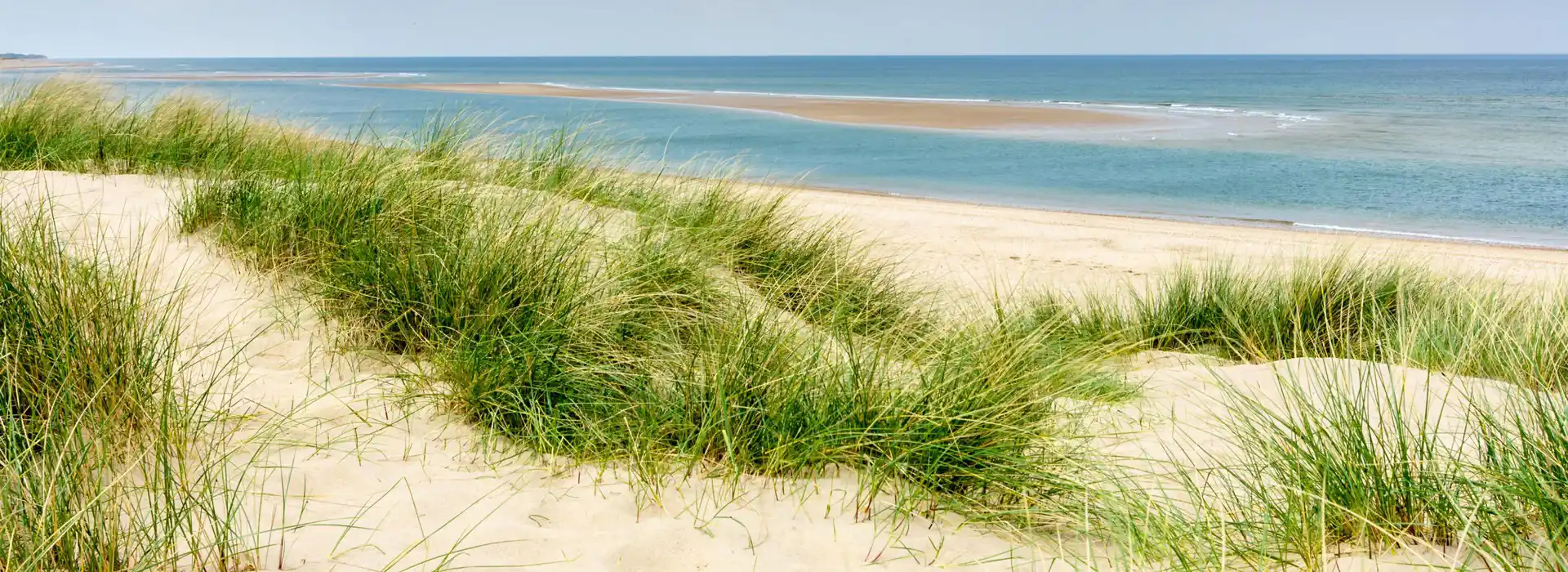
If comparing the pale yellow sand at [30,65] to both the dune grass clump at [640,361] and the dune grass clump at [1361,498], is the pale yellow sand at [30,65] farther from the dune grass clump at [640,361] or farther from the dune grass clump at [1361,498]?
the dune grass clump at [1361,498]

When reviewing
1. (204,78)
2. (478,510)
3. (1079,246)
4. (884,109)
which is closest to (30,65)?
(204,78)

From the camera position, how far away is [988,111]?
35594mm

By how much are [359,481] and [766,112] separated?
33796 millimetres

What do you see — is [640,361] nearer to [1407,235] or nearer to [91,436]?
[91,436]

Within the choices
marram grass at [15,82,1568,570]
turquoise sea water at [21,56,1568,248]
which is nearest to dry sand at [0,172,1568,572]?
marram grass at [15,82,1568,570]

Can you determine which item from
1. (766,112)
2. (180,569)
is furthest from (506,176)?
(766,112)

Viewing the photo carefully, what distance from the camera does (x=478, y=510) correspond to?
8.39 ft

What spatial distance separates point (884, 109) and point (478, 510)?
36718 mm

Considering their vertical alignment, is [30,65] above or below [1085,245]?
below

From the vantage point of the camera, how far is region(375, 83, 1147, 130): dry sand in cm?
3058

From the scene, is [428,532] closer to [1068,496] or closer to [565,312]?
[565,312]

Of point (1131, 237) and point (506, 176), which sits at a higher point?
point (506, 176)

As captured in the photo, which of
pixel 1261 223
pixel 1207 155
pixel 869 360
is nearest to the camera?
pixel 869 360

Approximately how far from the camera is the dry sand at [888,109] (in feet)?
100
